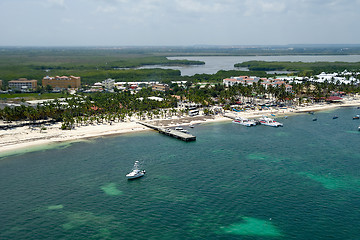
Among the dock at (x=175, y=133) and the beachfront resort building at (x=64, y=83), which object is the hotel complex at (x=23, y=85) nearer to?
the beachfront resort building at (x=64, y=83)

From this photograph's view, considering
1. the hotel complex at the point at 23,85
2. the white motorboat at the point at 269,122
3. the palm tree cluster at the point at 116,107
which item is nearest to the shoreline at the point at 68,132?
the palm tree cluster at the point at 116,107

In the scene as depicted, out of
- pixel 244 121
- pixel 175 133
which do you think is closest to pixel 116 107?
pixel 175 133

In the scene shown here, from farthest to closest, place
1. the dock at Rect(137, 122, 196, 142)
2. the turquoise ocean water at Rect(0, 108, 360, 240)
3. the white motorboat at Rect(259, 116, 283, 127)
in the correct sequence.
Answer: the white motorboat at Rect(259, 116, 283, 127) < the dock at Rect(137, 122, 196, 142) < the turquoise ocean water at Rect(0, 108, 360, 240)

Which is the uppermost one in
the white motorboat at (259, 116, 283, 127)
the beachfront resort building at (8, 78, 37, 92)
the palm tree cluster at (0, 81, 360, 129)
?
the beachfront resort building at (8, 78, 37, 92)

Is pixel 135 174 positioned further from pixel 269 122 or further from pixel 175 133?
pixel 269 122

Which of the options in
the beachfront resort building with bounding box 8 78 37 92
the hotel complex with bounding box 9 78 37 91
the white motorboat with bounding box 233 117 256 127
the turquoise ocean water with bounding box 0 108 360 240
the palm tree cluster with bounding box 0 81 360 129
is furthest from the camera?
the hotel complex with bounding box 9 78 37 91

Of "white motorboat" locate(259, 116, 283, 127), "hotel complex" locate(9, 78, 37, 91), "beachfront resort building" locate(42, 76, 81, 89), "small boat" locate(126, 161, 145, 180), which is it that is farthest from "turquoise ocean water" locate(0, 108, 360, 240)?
"hotel complex" locate(9, 78, 37, 91)

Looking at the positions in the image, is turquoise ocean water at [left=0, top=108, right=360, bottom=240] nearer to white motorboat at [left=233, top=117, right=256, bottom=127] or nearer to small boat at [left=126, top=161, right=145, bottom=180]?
small boat at [left=126, top=161, right=145, bottom=180]

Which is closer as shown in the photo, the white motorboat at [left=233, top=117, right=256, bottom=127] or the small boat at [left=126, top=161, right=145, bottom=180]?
the small boat at [left=126, top=161, right=145, bottom=180]

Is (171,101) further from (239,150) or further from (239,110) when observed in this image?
(239,150)
